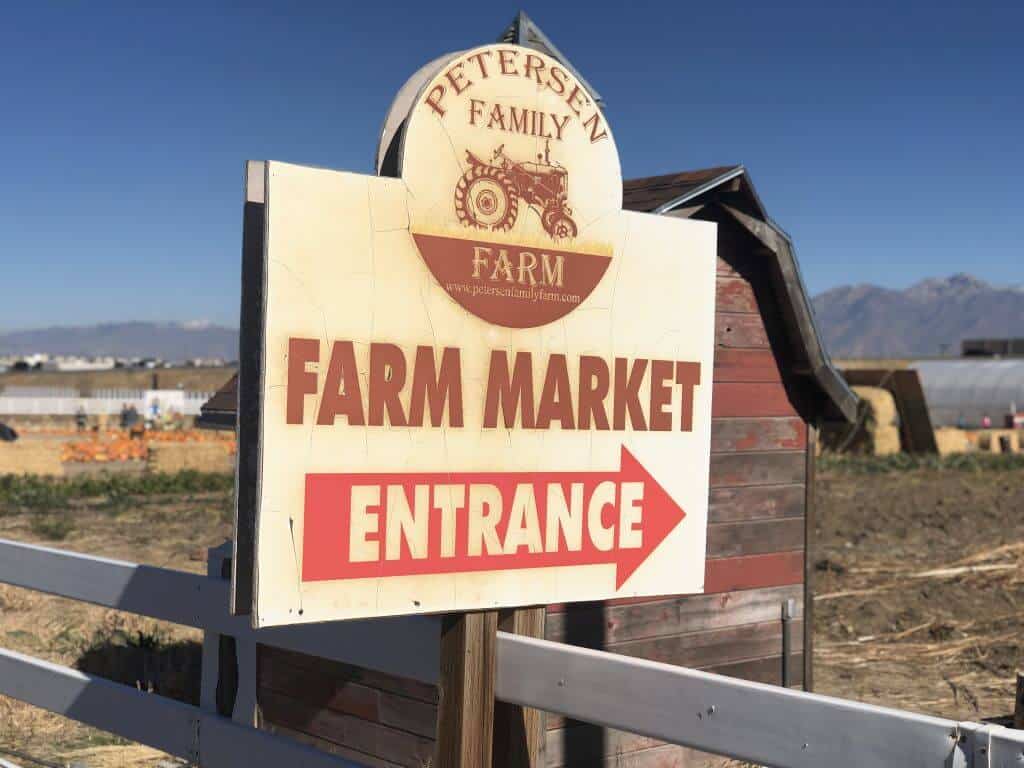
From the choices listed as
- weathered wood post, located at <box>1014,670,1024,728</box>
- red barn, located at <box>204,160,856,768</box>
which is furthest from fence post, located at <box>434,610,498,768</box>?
weathered wood post, located at <box>1014,670,1024,728</box>

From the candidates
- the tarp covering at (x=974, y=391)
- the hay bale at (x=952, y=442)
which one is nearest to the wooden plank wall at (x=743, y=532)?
the hay bale at (x=952, y=442)

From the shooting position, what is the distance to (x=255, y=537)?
270cm

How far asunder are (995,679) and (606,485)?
8216mm

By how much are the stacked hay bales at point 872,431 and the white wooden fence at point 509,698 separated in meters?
31.4

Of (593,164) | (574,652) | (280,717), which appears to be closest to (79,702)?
(280,717)

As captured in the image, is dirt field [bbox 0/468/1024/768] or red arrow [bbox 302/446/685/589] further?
dirt field [bbox 0/468/1024/768]

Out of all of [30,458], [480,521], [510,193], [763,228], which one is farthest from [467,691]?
[30,458]

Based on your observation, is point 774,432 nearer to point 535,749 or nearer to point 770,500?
point 770,500

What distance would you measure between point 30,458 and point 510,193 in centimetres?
2496

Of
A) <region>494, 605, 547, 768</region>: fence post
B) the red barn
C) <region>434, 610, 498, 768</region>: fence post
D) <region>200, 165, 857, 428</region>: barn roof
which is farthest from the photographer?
<region>200, 165, 857, 428</region>: barn roof

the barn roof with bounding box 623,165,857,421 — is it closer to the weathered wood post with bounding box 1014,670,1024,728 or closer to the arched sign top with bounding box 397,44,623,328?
the weathered wood post with bounding box 1014,670,1024,728

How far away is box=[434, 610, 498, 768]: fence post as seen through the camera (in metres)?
3.04

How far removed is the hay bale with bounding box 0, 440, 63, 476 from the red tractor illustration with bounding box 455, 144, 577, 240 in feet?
80.8

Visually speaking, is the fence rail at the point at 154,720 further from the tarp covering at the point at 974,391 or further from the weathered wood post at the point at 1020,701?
the tarp covering at the point at 974,391
